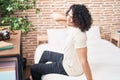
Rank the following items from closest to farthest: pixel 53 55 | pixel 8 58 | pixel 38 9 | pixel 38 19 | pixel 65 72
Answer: pixel 8 58
pixel 65 72
pixel 53 55
pixel 38 9
pixel 38 19

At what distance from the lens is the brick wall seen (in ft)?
14.6

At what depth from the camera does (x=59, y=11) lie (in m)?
4.50

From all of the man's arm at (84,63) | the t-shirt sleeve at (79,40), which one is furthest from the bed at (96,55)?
the t-shirt sleeve at (79,40)

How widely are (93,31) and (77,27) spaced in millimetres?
1927

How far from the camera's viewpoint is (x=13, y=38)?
271 centimetres

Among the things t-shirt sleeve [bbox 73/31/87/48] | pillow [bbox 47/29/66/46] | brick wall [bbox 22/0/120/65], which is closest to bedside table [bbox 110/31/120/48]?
brick wall [bbox 22/0/120/65]

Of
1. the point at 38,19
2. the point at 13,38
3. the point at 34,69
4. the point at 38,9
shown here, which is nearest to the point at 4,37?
the point at 13,38

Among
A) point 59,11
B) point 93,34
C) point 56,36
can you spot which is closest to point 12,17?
point 56,36

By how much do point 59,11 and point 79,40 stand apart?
2.21 meters

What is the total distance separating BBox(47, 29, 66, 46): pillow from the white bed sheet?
22 centimetres

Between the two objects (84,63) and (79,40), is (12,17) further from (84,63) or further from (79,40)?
(84,63)

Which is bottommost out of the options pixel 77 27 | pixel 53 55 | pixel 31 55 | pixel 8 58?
pixel 31 55

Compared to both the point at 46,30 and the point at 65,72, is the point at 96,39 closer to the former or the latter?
the point at 46,30

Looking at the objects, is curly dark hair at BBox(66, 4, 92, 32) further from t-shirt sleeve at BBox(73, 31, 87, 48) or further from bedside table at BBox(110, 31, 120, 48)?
bedside table at BBox(110, 31, 120, 48)
